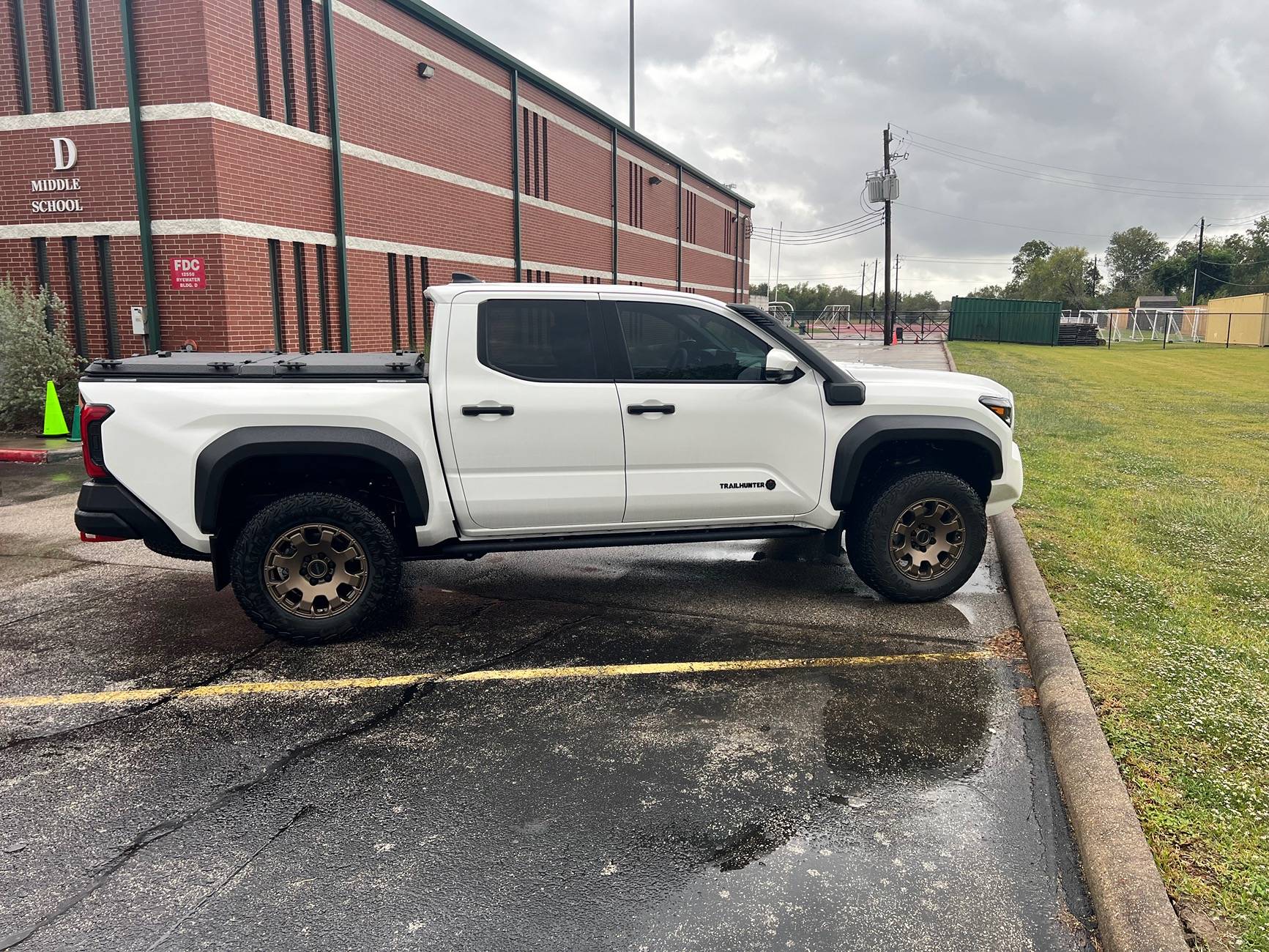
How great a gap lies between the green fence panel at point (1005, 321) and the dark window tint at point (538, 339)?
4778 centimetres

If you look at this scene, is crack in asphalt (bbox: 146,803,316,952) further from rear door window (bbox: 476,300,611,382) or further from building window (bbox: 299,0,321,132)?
building window (bbox: 299,0,321,132)

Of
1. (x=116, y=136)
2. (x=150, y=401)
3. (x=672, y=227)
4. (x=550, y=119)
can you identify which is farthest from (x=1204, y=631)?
(x=672, y=227)

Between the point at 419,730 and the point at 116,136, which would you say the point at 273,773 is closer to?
the point at 419,730

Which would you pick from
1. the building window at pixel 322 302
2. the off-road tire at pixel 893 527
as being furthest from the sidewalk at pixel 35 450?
the off-road tire at pixel 893 527

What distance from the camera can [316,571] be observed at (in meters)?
4.95

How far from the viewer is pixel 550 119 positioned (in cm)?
2447

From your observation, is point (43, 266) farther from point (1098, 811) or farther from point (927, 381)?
point (1098, 811)

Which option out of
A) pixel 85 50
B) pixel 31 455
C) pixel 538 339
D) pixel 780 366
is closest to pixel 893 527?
pixel 780 366

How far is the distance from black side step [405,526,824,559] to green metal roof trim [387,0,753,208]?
48.3 feet

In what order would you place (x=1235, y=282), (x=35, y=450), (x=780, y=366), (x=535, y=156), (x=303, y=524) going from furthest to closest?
1. (x=1235, y=282)
2. (x=535, y=156)
3. (x=35, y=450)
4. (x=780, y=366)
5. (x=303, y=524)

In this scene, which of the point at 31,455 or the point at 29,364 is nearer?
the point at 31,455

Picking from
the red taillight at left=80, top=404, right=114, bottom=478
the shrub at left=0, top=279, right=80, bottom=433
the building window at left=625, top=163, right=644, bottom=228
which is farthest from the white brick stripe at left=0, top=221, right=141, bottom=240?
the building window at left=625, top=163, right=644, bottom=228

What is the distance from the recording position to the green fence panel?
4828 centimetres

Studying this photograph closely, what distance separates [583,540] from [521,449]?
2.18 feet
